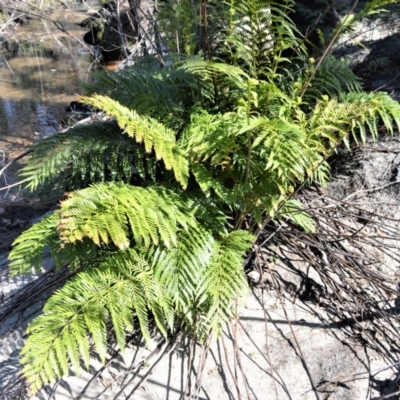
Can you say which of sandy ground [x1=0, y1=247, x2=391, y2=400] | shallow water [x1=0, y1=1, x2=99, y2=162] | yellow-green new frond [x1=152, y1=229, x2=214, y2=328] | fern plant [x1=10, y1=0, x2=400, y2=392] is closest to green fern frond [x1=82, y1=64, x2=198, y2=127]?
fern plant [x1=10, y1=0, x2=400, y2=392]

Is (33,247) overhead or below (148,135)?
below

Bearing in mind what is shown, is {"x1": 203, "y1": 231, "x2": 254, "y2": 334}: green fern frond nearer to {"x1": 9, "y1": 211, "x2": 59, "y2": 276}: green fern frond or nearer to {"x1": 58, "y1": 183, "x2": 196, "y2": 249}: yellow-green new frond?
{"x1": 58, "y1": 183, "x2": 196, "y2": 249}: yellow-green new frond

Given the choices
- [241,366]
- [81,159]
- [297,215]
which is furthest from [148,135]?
[241,366]

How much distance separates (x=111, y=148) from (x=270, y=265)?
3.20 ft

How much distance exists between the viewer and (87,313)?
1.46 metres

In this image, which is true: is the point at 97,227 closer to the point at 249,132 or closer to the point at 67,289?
the point at 67,289

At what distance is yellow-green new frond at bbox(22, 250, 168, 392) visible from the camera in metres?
1.34

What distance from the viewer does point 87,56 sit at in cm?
995

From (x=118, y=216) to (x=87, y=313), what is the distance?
342 millimetres

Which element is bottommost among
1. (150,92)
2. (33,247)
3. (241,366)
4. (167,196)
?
(241,366)

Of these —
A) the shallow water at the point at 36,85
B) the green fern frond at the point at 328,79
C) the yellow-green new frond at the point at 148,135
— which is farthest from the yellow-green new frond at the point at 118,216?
the shallow water at the point at 36,85

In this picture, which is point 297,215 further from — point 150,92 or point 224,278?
point 150,92

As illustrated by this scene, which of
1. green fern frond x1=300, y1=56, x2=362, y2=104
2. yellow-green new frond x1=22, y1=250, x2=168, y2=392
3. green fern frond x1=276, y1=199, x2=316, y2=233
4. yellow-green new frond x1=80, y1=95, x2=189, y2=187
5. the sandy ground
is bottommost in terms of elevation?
the sandy ground

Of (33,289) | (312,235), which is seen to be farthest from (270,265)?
(33,289)
